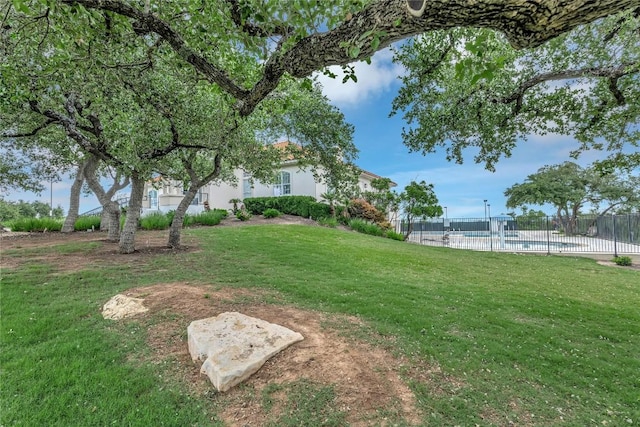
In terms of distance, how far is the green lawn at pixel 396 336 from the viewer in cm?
296

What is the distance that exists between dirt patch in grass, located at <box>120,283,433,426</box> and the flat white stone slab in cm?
8

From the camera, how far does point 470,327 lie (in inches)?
193

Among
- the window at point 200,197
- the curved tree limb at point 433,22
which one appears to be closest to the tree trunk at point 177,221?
the curved tree limb at point 433,22

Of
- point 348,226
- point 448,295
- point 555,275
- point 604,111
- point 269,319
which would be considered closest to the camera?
point 269,319

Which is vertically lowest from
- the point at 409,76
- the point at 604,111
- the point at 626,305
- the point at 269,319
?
the point at 626,305

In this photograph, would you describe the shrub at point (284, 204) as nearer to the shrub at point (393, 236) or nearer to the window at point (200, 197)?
the shrub at point (393, 236)

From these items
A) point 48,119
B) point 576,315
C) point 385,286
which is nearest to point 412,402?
point 385,286

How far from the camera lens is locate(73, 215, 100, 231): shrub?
15.3 m

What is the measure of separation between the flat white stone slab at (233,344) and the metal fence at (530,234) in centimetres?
1714

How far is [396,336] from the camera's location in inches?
174

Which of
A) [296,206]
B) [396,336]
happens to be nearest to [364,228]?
[296,206]

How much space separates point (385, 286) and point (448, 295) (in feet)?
4.18

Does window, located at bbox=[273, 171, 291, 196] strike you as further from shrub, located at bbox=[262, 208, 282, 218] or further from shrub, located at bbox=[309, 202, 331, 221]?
shrub, located at bbox=[262, 208, 282, 218]

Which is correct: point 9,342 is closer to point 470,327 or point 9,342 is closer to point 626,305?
point 470,327
